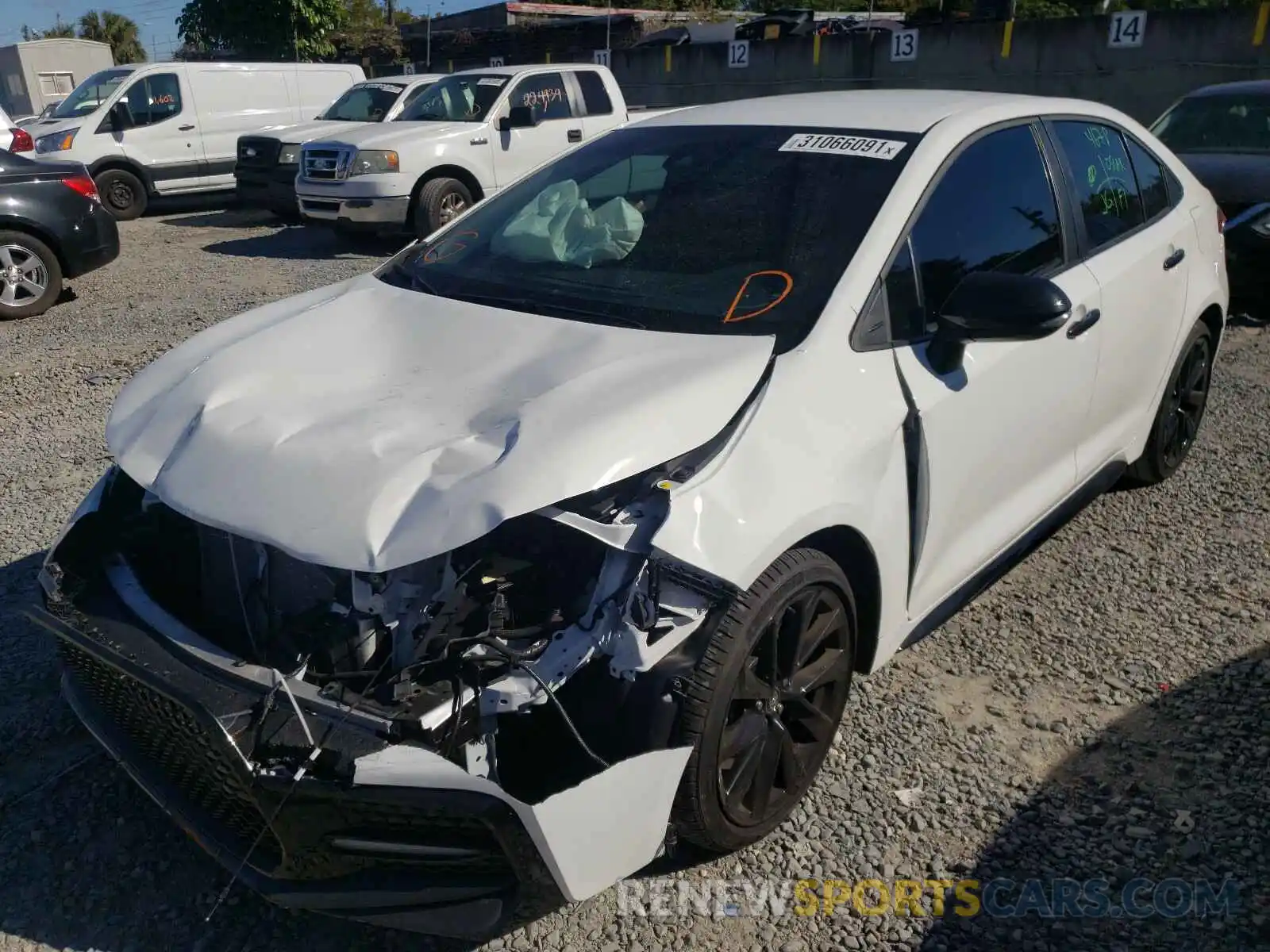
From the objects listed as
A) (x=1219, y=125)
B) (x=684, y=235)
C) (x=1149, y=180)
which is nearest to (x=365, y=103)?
(x=1219, y=125)

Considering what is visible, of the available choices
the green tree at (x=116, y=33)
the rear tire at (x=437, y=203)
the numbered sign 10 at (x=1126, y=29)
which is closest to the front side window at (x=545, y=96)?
the rear tire at (x=437, y=203)

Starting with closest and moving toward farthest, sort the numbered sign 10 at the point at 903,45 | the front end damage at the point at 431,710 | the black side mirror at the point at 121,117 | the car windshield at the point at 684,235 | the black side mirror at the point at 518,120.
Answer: the front end damage at the point at 431,710 < the car windshield at the point at 684,235 < the black side mirror at the point at 518,120 < the black side mirror at the point at 121,117 < the numbered sign 10 at the point at 903,45

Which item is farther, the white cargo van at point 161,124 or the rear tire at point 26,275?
the white cargo van at point 161,124

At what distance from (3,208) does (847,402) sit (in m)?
7.84

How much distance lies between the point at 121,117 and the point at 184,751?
43.6ft

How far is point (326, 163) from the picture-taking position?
10586 millimetres

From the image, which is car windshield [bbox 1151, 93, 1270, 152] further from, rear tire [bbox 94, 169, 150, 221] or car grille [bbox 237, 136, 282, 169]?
rear tire [bbox 94, 169, 150, 221]

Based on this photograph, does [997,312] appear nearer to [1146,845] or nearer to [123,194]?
[1146,845]

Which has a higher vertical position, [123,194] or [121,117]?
[121,117]

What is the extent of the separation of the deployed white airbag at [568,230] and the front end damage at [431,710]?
1130 millimetres

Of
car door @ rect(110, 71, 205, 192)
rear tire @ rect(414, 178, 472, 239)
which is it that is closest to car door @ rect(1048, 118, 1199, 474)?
rear tire @ rect(414, 178, 472, 239)

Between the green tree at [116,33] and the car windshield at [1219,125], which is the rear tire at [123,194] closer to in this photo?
the car windshield at [1219,125]

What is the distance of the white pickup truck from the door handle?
286 inches

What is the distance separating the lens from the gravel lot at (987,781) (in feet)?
8.12
